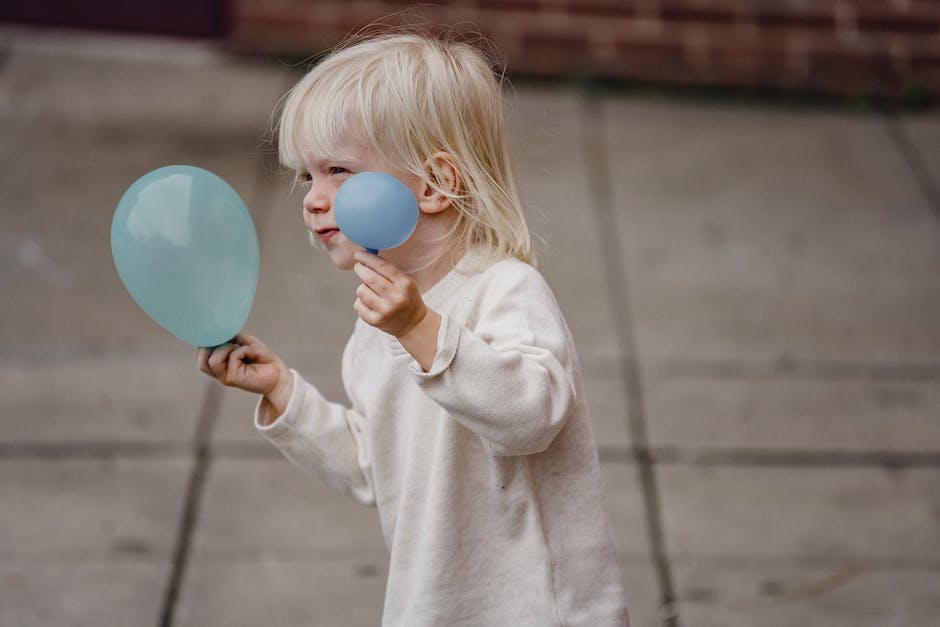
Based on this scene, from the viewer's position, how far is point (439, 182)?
185 cm

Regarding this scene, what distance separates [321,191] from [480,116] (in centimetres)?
28

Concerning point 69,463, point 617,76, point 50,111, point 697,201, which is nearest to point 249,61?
point 50,111

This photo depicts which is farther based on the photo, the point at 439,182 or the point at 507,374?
the point at 439,182

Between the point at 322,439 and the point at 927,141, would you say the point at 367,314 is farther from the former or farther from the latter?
the point at 927,141

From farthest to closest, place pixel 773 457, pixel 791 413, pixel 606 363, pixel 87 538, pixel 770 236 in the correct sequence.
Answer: pixel 770 236, pixel 606 363, pixel 791 413, pixel 773 457, pixel 87 538

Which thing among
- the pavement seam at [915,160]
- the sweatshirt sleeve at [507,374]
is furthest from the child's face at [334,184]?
the pavement seam at [915,160]

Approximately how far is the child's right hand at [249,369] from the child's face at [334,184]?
31 centimetres

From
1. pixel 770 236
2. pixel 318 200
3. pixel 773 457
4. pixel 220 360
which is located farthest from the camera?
pixel 770 236

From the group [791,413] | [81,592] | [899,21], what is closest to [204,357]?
[81,592]

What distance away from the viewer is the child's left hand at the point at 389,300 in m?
1.68

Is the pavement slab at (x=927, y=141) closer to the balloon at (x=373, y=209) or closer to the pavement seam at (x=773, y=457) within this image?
the pavement seam at (x=773, y=457)

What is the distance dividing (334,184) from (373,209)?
189mm

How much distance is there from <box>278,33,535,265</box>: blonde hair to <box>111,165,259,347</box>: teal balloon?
5.8 inches

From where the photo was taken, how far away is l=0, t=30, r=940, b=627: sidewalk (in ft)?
10.2
